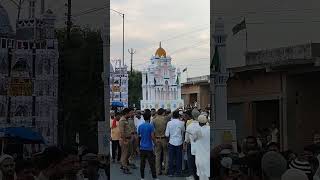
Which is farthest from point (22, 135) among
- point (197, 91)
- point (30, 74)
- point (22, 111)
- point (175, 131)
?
point (175, 131)

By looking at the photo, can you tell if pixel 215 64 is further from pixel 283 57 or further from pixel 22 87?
pixel 22 87

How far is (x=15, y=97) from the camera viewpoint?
3.24 m

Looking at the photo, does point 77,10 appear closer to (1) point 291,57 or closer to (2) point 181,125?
(1) point 291,57

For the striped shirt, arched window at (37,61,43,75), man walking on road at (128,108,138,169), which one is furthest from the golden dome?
man walking on road at (128,108,138,169)

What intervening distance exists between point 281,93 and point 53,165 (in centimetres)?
144

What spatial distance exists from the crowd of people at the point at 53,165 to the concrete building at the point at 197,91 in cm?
99

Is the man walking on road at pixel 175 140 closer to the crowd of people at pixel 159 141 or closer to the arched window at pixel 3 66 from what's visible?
the crowd of people at pixel 159 141

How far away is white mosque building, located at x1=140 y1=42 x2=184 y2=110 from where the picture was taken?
474 centimetres

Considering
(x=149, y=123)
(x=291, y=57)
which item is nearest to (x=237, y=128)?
(x=291, y=57)

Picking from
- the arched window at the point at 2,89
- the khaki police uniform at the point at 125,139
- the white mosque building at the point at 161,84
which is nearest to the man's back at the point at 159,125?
the white mosque building at the point at 161,84

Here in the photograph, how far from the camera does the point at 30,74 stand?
325 centimetres

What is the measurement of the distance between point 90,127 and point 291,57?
1.35 meters

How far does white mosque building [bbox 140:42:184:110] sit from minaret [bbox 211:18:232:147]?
2.42ft

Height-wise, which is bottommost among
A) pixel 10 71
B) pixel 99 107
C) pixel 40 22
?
pixel 99 107
